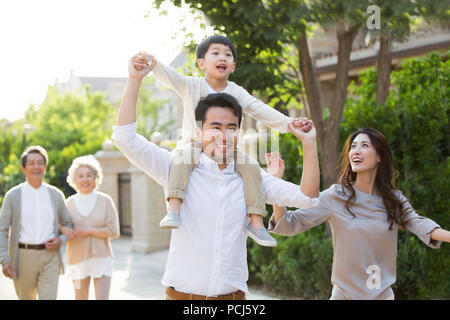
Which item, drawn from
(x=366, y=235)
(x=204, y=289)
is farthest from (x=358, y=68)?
(x=204, y=289)

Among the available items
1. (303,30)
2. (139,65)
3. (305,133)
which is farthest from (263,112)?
(303,30)

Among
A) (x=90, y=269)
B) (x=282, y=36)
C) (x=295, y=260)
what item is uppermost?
(x=282, y=36)

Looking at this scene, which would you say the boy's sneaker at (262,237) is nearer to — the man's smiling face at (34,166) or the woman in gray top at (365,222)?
the woman in gray top at (365,222)

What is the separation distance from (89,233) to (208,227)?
138 inches

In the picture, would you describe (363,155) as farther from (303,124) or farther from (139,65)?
(139,65)

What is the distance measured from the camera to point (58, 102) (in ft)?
128

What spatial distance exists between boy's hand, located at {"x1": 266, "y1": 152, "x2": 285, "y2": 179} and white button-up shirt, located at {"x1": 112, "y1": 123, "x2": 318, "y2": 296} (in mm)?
142

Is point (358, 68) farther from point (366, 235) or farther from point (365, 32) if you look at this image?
point (366, 235)

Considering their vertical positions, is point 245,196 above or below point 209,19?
below

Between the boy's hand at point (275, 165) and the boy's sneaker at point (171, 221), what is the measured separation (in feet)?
1.89

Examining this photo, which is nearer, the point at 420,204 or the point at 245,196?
the point at 245,196

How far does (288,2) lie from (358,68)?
8.79 m

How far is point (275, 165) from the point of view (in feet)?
9.91

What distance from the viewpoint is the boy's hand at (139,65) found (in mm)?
2615
